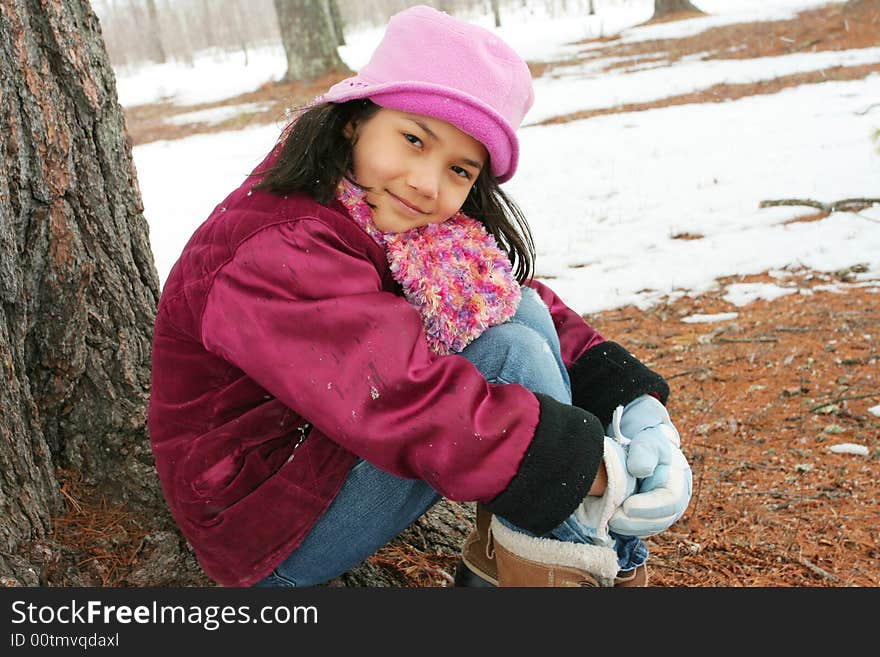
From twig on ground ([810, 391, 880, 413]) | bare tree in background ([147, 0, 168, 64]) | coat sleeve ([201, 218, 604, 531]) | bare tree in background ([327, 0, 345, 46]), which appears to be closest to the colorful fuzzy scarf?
coat sleeve ([201, 218, 604, 531])

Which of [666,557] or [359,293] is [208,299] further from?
[666,557]

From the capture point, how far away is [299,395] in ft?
4.61

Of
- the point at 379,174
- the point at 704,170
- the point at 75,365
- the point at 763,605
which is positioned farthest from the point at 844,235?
the point at 75,365

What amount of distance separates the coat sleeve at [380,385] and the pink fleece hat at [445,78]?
321 mm

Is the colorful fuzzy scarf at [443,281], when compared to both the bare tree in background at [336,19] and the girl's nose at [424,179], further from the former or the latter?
the bare tree in background at [336,19]

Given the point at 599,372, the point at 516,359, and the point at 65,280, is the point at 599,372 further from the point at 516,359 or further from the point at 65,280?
the point at 65,280

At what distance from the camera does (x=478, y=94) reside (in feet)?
5.25

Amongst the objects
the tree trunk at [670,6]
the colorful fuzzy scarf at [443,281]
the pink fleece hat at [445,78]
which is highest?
the pink fleece hat at [445,78]

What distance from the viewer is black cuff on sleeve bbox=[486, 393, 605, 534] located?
1.42 m

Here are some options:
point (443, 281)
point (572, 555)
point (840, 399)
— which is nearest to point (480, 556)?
point (572, 555)

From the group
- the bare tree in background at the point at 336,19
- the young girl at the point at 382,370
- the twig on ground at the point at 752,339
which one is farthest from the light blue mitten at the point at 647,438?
the bare tree in background at the point at 336,19

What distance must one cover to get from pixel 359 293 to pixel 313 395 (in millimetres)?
193

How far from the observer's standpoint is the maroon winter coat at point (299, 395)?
139 centimetres

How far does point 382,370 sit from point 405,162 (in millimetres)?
452
